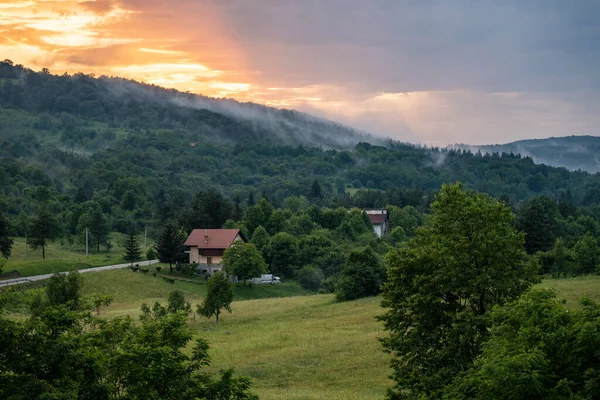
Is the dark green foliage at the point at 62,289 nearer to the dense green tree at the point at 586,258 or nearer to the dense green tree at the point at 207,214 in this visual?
the dense green tree at the point at 586,258

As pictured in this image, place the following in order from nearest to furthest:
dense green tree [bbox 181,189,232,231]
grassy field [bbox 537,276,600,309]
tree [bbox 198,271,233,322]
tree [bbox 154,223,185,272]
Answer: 1. grassy field [bbox 537,276,600,309]
2. tree [bbox 198,271,233,322]
3. tree [bbox 154,223,185,272]
4. dense green tree [bbox 181,189,232,231]

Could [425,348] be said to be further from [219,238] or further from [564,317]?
[219,238]

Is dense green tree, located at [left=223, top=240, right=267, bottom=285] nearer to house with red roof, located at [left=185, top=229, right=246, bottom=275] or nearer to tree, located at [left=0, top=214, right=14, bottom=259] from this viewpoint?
house with red roof, located at [left=185, top=229, right=246, bottom=275]

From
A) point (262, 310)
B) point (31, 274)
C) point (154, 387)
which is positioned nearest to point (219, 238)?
point (31, 274)

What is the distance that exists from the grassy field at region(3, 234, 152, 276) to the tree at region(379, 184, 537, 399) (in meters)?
48.7

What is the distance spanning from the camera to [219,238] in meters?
95.1

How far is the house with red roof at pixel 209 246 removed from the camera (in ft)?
306

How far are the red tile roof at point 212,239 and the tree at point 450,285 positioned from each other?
6872 centimetres

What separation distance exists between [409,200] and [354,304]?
139101 mm

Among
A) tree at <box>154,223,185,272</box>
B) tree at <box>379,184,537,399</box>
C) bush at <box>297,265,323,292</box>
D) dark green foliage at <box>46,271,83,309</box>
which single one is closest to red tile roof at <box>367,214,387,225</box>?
bush at <box>297,265,323,292</box>

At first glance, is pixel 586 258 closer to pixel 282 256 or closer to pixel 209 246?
pixel 282 256

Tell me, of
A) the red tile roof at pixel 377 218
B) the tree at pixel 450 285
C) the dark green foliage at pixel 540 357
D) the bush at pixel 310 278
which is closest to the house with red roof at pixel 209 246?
the bush at pixel 310 278

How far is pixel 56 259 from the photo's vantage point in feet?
282

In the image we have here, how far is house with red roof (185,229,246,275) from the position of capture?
306ft
